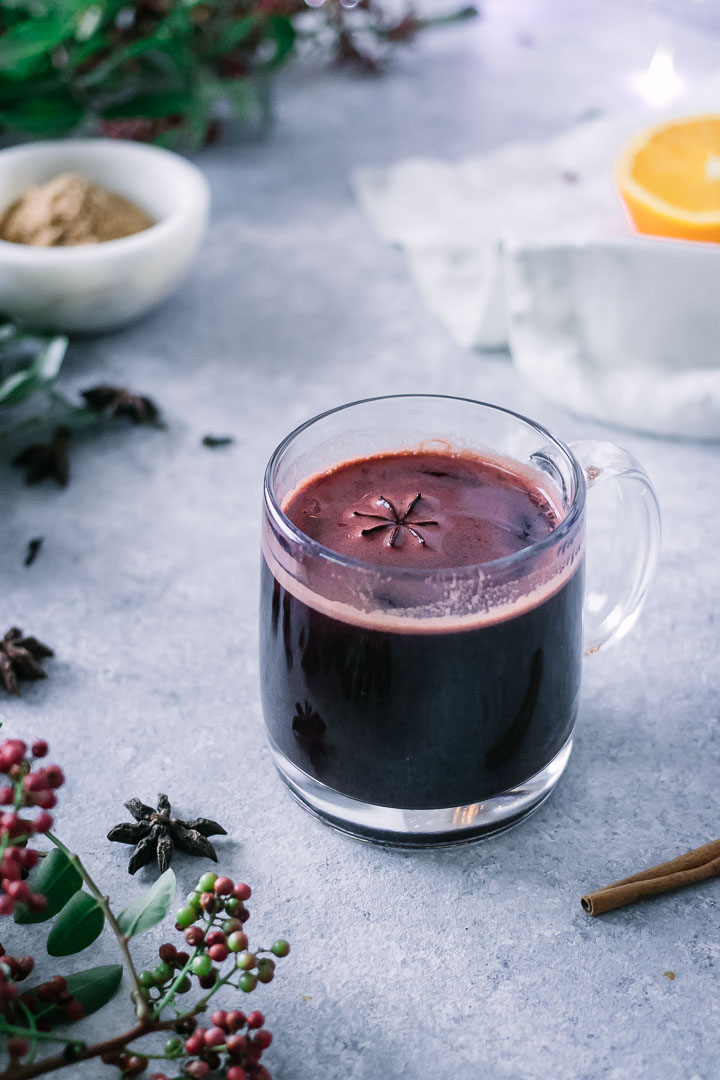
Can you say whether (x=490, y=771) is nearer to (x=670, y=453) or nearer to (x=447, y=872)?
(x=447, y=872)

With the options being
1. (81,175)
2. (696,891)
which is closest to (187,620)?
(696,891)

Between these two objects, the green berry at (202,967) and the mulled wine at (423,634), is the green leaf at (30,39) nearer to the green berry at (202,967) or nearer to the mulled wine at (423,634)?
the mulled wine at (423,634)

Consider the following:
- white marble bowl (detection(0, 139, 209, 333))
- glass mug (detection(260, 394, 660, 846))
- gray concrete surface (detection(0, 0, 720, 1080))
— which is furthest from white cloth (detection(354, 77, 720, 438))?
glass mug (detection(260, 394, 660, 846))

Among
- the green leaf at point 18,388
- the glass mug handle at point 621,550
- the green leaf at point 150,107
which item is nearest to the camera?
the glass mug handle at point 621,550

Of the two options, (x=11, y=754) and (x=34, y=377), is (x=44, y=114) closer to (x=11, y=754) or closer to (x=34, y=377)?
(x=34, y=377)

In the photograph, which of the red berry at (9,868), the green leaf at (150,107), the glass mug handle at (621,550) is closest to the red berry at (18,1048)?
the red berry at (9,868)

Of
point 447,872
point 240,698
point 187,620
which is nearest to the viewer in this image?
point 447,872

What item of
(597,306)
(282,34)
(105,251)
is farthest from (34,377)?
(282,34)
